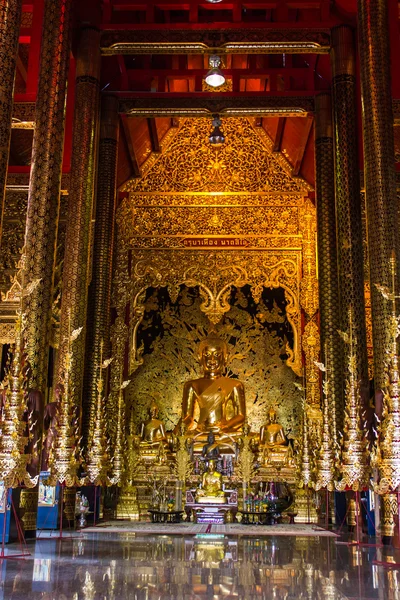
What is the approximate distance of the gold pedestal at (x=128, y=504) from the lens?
1109 centimetres

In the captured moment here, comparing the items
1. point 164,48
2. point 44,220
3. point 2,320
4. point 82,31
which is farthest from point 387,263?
point 2,320

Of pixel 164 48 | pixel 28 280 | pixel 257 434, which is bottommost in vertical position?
pixel 257 434

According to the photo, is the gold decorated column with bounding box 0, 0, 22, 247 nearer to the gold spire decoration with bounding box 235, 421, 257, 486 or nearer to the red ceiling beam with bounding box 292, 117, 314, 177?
the gold spire decoration with bounding box 235, 421, 257, 486

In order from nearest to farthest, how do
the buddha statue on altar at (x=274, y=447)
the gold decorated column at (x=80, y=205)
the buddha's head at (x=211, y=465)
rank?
the gold decorated column at (x=80, y=205) → the buddha's head at (x=211, y=465) → the buddha statue on altar at (x=274, y=447)

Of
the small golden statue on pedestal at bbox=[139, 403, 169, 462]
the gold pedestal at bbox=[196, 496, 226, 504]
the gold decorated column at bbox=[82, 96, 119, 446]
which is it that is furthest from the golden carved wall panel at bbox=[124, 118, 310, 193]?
the gold pedestal at bbox=[196, 496, 226, 504]

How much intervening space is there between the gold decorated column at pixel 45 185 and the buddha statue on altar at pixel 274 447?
17.8ft

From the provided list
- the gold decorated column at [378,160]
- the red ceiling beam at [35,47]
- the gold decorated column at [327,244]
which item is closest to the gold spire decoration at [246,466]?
the gold decorated column at [327,244]

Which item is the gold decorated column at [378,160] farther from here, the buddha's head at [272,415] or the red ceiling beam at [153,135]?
the buddha's head at [272,415]

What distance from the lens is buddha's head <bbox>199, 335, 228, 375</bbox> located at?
13.2 m

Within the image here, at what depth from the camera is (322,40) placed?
10016mm

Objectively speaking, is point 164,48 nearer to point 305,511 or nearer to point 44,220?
point 44,220

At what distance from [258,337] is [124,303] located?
2.61 m

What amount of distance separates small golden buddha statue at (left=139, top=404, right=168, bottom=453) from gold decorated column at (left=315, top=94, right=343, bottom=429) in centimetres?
352

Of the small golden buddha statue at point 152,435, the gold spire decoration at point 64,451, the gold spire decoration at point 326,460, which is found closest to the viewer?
the gold spire decoration at point 64,451
